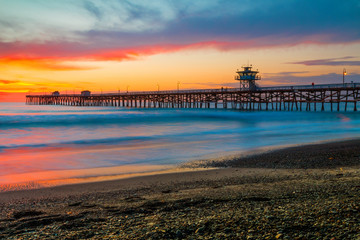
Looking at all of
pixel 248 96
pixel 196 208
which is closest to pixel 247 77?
pixel 248 96

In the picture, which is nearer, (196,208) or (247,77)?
(196,208)

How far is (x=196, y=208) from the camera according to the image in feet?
14.8

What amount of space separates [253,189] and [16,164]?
865 centimetres

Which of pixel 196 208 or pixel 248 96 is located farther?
pixel 248 96

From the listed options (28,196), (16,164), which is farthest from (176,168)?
(16,164)

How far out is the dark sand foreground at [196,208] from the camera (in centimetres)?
349

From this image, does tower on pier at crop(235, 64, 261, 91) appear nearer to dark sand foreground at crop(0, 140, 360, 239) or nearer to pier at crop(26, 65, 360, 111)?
pier at crop(26, 65, 360, 111)

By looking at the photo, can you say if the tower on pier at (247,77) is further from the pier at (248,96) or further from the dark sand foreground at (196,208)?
the dark sand foreground at (196,208)

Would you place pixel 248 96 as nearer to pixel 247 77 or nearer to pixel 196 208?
pixel 247 77

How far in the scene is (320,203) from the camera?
4.35 metres

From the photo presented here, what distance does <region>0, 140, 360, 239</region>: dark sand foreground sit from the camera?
3.49 m

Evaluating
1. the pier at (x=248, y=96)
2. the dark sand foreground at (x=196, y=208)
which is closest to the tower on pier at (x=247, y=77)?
the pier at (x=248, y=96)

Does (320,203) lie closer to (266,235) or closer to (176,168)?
(266,235)

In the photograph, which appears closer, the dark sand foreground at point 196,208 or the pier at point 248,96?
the dark sand foreground at point 196,208
